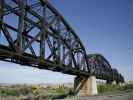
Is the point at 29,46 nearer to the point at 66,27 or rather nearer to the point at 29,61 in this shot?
the point at 29,61

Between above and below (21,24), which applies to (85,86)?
below

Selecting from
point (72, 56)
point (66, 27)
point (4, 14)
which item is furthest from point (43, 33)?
point (72, 56)

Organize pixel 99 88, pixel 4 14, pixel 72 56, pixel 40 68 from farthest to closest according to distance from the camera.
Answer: pixel 99 88 < pixel 72 56 < pixel 40 68 < pixel 4 14

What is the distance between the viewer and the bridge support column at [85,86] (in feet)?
209

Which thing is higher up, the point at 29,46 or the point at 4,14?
the point at 4,14

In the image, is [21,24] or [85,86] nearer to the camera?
[21,24]

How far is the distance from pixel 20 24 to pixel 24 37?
137 inches

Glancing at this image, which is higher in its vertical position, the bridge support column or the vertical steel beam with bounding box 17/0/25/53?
the vertical steel beam with bounding box 17/0/25/53

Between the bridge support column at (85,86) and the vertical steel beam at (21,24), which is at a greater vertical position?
the vertical steel beam at (21,24)

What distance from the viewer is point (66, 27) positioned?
46.2 m

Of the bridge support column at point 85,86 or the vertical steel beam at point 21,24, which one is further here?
the bridge support column at point 85,86

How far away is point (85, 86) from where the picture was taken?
212 feet

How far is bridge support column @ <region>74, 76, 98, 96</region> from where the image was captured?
63719 mm

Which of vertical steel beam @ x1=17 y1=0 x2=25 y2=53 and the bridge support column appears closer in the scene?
vertical steel beam @ x1=17 y1=0 x2=25 y2=53
